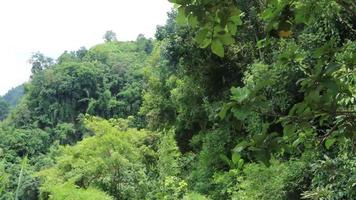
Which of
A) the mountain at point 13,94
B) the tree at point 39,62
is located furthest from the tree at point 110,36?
the mountain at point 13,94

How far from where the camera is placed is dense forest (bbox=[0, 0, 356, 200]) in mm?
1143

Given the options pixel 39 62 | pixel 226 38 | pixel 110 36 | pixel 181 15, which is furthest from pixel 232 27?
pixel 110 36

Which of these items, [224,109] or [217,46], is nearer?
[224,109]

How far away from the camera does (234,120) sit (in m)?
1.21

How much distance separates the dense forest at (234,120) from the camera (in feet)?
3.75

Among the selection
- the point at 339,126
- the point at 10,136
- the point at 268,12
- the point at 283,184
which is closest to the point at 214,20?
the point at 268,12

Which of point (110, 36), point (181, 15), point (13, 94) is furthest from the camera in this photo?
point (13, 94)

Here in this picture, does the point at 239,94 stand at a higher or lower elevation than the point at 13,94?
lower

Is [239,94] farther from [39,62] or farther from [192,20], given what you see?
[39,62]

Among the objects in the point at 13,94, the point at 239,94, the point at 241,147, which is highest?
the point at 13,94

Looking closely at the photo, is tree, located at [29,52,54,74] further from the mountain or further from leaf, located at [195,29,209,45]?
leaf, located at [195,29,209,45]

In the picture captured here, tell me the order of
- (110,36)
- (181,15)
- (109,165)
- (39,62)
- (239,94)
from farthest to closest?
(110,36), (39,62), (109,165), (181,15), (239,94)

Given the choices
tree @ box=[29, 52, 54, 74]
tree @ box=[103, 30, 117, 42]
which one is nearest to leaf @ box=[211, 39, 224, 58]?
tree @ box=[29, 52, 54, 74]

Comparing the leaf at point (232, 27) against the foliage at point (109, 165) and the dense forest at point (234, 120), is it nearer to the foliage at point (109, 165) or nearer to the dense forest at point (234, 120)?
the dense forest at point (234, 120)
